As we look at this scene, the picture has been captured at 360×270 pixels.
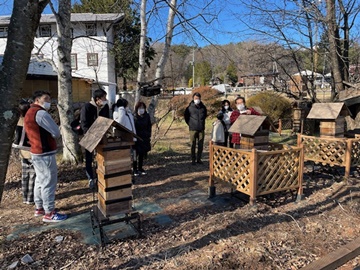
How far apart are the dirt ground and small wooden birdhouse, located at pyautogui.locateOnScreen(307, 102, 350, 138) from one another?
102cm

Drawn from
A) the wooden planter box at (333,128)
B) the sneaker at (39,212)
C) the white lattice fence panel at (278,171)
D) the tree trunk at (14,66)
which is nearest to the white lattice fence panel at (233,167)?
the white lattice fence panel at (278,171)

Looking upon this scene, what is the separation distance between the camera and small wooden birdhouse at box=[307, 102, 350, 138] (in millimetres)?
5586

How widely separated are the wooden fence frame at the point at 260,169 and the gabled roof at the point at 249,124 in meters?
0.34

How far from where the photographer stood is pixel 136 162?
6.20m

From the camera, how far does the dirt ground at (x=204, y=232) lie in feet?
10.0

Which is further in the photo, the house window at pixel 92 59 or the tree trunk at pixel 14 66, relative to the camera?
the house window at pixel 92 59

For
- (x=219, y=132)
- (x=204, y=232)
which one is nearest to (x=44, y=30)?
(x=219, y=132)

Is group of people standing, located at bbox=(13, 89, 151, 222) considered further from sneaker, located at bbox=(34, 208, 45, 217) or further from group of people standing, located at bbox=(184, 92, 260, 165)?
group of people standing, located at bbox=(184, 92, 260, 165)

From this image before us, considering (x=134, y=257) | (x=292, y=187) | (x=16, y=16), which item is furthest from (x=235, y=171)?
(x=16, y=16)

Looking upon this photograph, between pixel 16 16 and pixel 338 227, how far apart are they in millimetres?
4358

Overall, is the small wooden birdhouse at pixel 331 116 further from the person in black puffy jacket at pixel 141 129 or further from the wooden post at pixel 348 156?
the person in black puffy jacket at pixel 141 129

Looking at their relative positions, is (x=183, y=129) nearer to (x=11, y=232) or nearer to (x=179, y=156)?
(x=179, y=156)

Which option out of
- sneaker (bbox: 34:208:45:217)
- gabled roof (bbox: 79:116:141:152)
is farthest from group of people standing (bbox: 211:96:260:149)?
sneaker (bbox: 34:208:45:217)

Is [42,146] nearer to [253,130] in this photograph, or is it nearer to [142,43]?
[253,130]
